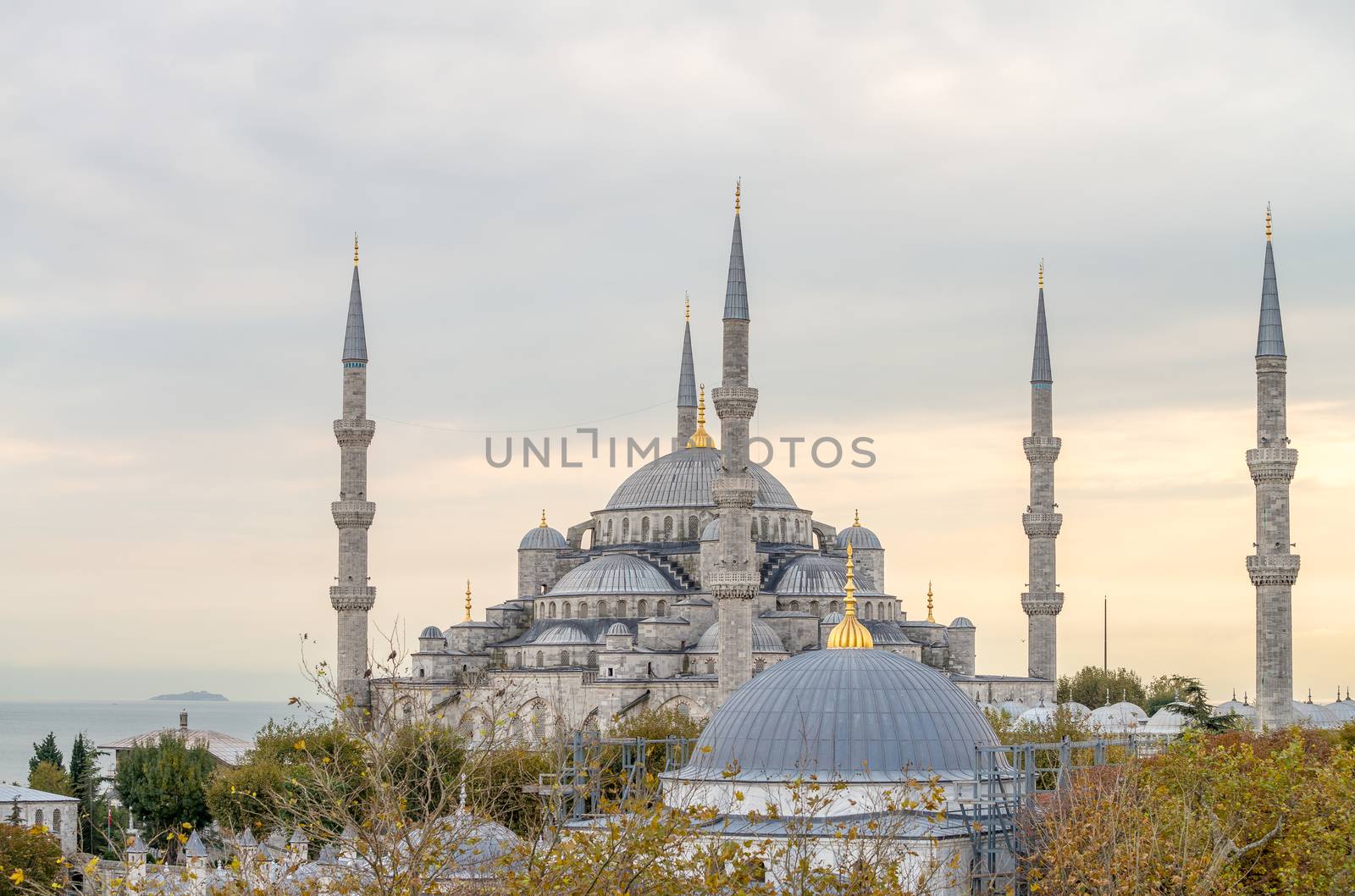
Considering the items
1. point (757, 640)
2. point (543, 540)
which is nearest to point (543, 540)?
point (543, 540)

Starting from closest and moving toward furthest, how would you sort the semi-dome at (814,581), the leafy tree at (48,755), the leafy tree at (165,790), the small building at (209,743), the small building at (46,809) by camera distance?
the small building at (46,809)
the leafy tree at (165,790)
the semi-dome at (814,581)
the leafy tree at (48,755)
the small building at (209,743)

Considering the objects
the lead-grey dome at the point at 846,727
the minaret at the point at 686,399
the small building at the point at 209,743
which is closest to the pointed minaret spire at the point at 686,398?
the minaret at the point at 686,399

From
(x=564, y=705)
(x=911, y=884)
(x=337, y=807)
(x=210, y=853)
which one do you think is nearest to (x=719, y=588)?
(x=564, y=705)

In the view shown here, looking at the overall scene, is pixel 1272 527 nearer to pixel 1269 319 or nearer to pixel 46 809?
pixel 1269 319

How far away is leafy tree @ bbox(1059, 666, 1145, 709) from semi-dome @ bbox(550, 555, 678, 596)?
24414 millimetres

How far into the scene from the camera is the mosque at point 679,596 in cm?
4088

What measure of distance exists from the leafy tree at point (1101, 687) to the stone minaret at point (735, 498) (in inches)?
1211

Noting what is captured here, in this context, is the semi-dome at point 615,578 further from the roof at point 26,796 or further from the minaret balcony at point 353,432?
the roof at point 26,796

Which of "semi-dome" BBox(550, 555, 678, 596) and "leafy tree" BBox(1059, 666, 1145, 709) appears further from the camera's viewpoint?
"leafy tree" BBox(1059, 666, 1145, 709)

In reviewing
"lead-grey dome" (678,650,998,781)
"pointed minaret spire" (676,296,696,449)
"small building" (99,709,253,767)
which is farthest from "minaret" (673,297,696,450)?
→ "lead-grey dome" (678,650,998,781)

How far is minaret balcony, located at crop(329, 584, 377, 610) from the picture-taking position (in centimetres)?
4503

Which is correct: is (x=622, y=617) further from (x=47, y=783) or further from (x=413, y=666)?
(x=47, y=783)

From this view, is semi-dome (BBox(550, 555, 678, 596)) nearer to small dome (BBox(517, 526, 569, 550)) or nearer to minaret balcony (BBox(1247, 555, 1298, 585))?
small dome (BBox(517, 526, 569, 550))

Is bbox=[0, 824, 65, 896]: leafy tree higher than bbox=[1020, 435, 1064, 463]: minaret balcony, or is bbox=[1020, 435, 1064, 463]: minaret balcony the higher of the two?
bbox=[1020, 435, 1064, 463]: minaret balcony
